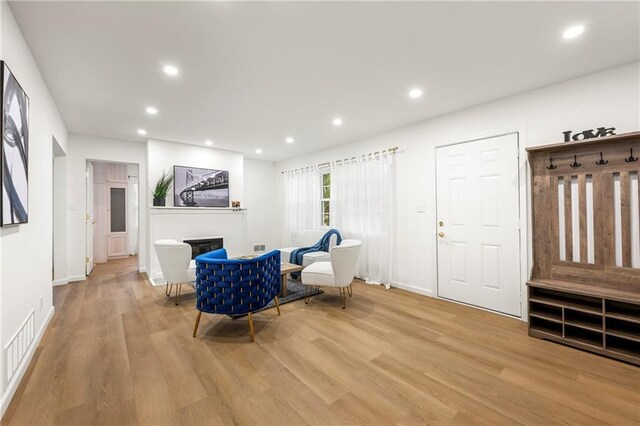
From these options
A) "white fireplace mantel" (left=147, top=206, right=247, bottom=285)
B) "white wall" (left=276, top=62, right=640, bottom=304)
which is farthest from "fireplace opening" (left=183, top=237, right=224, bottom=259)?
"white wall" (left=276, top=62, right=640, bottom=304)

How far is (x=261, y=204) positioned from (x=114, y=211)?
4.10m

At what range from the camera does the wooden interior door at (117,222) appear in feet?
23.6

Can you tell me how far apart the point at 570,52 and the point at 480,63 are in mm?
682

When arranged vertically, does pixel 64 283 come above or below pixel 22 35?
below

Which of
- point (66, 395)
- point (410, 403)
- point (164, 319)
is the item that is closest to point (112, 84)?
point (164, 319)

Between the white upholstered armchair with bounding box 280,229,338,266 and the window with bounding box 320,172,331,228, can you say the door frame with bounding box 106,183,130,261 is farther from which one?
the window with bounding box 320,172,331,228

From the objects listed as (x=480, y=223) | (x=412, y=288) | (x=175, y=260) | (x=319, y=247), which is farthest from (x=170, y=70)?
(x=412, y=288)

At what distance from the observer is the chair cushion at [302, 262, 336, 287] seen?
3.46 metres

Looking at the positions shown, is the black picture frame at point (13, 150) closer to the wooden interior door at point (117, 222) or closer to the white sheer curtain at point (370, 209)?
the white sheer curtain at point (370, 209)

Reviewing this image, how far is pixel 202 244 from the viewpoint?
521cm

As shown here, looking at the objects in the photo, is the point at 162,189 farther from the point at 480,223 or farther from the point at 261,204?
the point at 480,223

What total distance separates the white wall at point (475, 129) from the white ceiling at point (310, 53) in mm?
141

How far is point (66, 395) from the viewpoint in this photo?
1.80 meters

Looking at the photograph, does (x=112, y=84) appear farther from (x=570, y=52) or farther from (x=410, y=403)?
(x=570, y=52)
